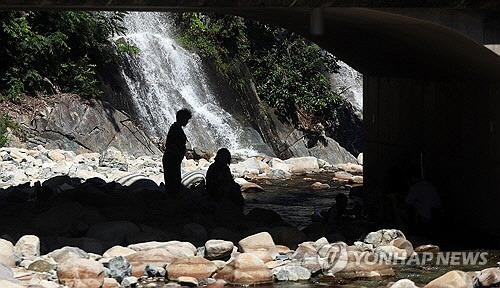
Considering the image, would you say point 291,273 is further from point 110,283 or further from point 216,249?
point 110,283

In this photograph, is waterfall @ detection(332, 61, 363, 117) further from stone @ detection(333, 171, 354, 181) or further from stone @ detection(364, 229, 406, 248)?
stone @ detection(364, 229, 406, 248)

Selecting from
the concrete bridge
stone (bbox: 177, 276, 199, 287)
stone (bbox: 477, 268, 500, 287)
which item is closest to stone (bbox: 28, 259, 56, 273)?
stone (bbox: 177, 276, 199, 287)

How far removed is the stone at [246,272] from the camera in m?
11.4

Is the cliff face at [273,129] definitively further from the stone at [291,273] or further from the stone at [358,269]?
the stone at [291,273]

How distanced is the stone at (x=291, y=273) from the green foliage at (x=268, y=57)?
64.4ft

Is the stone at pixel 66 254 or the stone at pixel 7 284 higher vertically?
the stone at pixel 66 254

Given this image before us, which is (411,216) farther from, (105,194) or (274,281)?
(105,194)

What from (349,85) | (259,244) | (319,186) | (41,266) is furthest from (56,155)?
(349,85)

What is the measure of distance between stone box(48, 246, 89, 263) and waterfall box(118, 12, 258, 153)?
16101 millimetres

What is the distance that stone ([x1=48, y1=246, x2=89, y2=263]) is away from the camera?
466 inches

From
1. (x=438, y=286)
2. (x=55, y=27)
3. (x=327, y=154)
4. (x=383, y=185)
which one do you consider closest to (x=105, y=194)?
(x=383, y=185)

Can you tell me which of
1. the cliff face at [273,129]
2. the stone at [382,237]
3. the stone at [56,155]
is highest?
the cliff face at [273,129]

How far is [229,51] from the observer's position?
32.4m

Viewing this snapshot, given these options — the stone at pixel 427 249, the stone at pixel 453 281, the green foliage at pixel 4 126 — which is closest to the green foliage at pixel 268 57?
the green foliage at pixel 4 126
